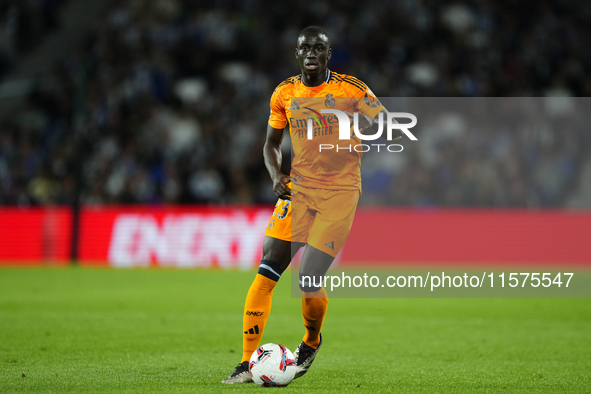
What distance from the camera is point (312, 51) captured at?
5.70 m

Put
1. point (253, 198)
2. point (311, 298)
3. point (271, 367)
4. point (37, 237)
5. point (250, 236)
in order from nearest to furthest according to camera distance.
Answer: point (271, 367), point (311, 298), point (250, 236), point (37, 237), point (253, 198)

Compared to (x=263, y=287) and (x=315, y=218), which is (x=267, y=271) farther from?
(x=315, y=218)

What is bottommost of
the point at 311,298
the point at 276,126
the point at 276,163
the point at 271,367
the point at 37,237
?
the point at 37,237

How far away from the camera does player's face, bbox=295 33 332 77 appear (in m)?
5.70

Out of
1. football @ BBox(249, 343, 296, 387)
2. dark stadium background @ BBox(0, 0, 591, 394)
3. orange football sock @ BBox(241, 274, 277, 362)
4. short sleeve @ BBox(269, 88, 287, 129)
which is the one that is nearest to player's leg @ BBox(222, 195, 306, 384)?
orange football sock @ BBox(241, 274, 277, 362)

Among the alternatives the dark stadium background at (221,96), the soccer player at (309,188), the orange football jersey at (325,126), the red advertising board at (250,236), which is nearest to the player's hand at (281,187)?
the soccer player at (309,188)

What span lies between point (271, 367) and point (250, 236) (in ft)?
36.8

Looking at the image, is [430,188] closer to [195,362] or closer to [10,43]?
[195,362]

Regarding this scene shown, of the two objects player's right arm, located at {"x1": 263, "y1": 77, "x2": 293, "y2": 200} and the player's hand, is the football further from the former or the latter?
player's right arm, located at {"x1": 263, "y1": 77, "x2": 293, "y2": 200}

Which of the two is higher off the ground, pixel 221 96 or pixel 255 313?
pixel 221 96

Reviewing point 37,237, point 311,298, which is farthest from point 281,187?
point 37,237

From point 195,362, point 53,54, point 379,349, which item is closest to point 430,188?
point 379,349

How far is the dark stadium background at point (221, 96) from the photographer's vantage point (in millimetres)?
16703

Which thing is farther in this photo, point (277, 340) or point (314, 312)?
point (277, 340)
